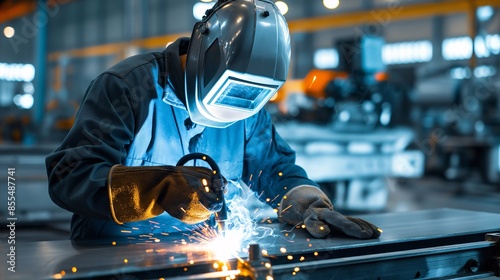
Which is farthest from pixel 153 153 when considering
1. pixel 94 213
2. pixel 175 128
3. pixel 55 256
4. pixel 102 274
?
pixel 102 274

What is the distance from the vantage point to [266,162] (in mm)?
2170

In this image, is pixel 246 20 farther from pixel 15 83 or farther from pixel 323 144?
pixel 15 83

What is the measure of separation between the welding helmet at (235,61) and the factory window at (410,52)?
14.9 m

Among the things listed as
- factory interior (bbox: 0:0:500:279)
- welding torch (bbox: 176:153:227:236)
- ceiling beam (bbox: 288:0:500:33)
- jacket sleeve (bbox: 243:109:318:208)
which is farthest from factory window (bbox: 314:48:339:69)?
welding torch (bbox: 176:153:227:236)

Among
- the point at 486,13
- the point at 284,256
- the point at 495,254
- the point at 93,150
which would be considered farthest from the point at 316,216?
the point at 486,13

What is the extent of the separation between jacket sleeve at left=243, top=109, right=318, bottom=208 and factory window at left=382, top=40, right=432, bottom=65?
1445cm

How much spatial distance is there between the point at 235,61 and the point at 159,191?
1.32ft

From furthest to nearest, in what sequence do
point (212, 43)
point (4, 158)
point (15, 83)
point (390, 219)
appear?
1. point (15, 83)
2. point (4, 158)
3. point (390, 219)
4. point (212, 43)

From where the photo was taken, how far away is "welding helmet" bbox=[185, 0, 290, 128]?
1556mm

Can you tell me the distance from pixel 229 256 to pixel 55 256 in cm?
43

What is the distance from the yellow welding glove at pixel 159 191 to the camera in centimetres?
146

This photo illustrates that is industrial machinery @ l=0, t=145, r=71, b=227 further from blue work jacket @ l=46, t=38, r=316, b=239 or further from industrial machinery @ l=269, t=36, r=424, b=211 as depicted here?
blue work jacket @ l=46, t=38, r=316, b=239

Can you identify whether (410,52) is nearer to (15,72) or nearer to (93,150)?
(15,72)

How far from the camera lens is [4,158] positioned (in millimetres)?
4996
